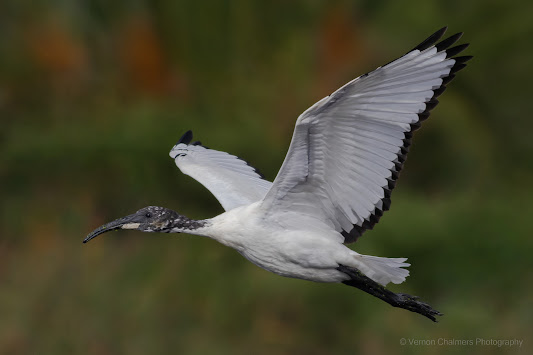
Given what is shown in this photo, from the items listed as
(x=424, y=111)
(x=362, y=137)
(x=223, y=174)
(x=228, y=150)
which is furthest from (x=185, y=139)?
(x=228, y=150)

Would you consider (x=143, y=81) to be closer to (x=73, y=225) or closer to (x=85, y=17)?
(x=85, y=17)

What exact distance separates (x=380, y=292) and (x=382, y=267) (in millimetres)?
266

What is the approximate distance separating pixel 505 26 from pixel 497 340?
7956mm

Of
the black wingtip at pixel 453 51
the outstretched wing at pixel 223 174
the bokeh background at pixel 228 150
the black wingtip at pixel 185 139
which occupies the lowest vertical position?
the bokeh background at pixel 228 150

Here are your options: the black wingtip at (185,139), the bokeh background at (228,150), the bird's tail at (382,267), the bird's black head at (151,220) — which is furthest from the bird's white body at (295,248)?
the bokeh background at (228,150)

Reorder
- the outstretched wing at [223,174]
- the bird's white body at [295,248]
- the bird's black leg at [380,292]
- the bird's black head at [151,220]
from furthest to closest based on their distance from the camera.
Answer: the outstretched wing at [223,174]
the bird's black head at [151,220]
the bird's black leg at [380,292]
the bird's white body at [295,248]

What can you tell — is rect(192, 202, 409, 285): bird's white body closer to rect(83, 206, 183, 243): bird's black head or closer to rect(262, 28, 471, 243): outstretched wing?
rect(262, 28, 471, 243): outstretched wing

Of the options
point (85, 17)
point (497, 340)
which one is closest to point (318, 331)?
point (497, 340)

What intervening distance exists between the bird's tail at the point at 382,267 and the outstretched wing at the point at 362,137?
0.28 metres

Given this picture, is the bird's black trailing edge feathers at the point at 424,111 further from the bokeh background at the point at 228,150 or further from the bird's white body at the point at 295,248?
the bokeh background at the point at 228,150

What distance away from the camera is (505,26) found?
19656 millimetres

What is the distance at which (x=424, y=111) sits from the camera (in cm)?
696

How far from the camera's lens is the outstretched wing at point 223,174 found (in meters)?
8.61

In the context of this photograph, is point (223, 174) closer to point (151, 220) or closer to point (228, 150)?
point (151, 220)
